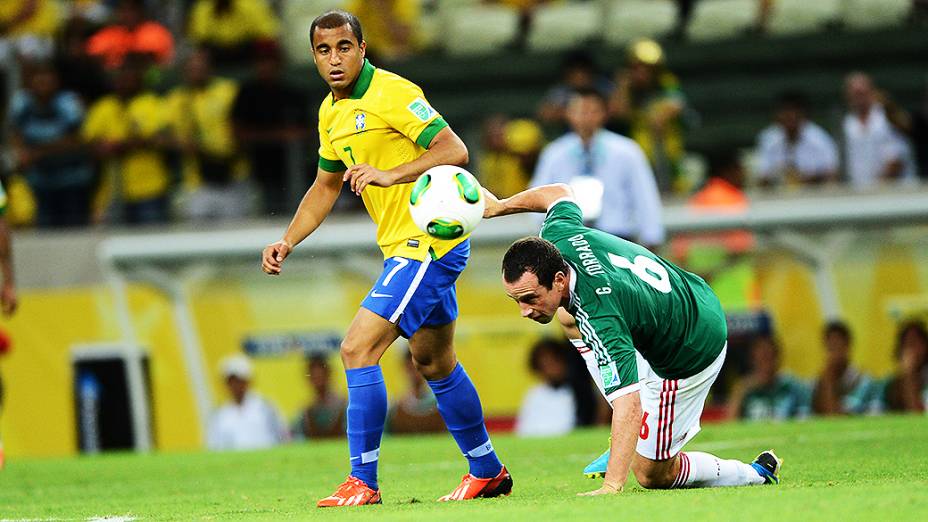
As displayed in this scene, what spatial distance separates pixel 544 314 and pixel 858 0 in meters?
13.0

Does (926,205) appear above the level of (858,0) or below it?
below

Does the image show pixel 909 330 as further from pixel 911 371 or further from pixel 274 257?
pixel 274 257

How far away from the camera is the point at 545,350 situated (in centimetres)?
1466

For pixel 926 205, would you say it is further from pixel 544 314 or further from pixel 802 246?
pixel 544 314

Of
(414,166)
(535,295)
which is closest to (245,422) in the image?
(414,166)

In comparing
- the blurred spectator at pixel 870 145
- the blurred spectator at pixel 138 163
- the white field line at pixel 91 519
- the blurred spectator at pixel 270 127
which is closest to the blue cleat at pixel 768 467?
the white field line at pixel 91 519

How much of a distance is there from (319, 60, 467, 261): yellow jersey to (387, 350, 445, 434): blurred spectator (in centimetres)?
751

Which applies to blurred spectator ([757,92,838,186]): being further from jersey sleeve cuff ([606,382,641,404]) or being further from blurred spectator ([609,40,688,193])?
jersey sleeve cuff ([606,382,641,404])

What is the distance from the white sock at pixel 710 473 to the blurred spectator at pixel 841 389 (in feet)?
22.7

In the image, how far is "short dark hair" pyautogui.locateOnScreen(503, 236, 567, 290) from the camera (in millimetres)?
6414

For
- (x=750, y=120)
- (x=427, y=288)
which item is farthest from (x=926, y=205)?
(x=427, y=288)

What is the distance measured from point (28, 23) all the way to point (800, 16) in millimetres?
8684

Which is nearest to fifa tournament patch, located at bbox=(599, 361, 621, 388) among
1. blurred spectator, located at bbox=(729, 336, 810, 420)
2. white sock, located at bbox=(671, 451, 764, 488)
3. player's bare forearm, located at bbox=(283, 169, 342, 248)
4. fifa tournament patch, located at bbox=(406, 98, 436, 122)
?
white sock, located at bbox=(671, 451, 764, 488)

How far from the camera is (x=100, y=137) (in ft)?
51.0
